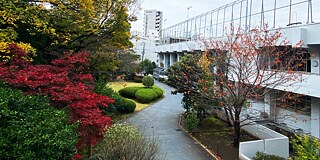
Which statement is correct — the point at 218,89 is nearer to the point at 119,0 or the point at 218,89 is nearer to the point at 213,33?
the point at 119,0

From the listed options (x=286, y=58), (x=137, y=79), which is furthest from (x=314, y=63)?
(x=137, y=79)

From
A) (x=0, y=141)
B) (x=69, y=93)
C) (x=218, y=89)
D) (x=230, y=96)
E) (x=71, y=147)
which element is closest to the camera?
(x=0, y=141)

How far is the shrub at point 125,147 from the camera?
6.25 meters

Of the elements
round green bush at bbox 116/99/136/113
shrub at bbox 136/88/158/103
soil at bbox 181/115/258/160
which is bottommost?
soil at bbox 181/115/258/160

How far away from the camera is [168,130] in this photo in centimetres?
1295

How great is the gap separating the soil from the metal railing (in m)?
6.81

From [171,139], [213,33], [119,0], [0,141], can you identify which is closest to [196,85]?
[171,139]

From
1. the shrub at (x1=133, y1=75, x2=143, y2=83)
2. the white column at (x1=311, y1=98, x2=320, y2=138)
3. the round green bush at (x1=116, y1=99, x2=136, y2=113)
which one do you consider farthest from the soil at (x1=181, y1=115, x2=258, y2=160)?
the shrub at (x1=133, y1=75, x2=143, y2=83)

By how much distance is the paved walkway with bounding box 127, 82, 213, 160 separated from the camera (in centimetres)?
955

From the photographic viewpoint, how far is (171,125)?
46.1 feet

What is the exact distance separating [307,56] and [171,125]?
8.97 meters

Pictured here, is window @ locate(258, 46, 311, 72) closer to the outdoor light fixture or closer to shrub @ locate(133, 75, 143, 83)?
the outdoor light fixture

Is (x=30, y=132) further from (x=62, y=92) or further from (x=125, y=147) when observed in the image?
(x=125, y=147)

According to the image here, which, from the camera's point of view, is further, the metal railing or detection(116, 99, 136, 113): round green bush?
detection(116, 99, 136, 113): round green bush
